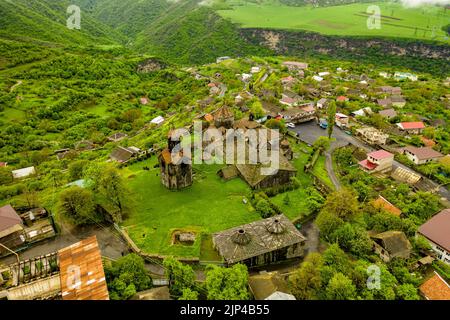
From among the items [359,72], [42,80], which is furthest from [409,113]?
[42,80]

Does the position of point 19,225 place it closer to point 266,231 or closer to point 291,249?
point 266,231

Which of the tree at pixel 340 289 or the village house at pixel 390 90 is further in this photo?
the village house at pixel 390 90

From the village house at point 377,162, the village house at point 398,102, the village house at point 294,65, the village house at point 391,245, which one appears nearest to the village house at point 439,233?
the village house at point 391,245

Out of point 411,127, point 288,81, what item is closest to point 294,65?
point 288,81

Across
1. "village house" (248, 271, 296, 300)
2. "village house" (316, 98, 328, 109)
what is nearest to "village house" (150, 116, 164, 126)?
"village house" (316, 98, 328, 109)

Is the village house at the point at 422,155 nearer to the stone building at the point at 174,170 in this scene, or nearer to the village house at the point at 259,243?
the village house at the point at 259,243

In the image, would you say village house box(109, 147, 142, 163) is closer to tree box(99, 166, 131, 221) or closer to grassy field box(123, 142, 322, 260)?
grassy field box(123, 142, 322, 260)

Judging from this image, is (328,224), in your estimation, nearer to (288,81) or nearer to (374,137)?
(374,137)
